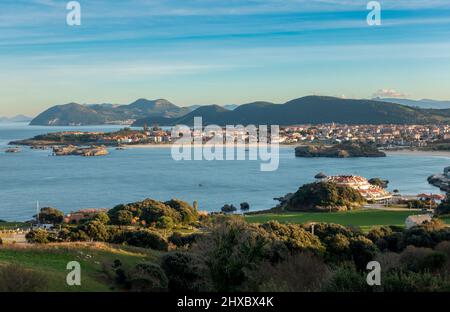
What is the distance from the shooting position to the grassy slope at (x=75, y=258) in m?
8.28

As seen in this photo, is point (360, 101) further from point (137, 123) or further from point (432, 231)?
point (432, 231)

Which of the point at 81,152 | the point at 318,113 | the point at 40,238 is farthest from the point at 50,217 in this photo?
the point at 318,113

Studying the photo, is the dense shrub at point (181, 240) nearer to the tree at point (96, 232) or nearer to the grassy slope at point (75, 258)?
the grassy slope at point (75, 258)

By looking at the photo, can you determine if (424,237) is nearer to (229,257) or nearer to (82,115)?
(229,257)

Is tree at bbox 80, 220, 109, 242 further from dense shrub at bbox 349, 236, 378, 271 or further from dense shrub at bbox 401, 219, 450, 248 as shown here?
dense shrub at bbox 401, 219, 450, 248

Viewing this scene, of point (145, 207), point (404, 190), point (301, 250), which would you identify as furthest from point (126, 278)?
point (404, 190)

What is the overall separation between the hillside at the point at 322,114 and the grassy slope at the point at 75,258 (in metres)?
111

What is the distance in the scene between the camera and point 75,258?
1006cm

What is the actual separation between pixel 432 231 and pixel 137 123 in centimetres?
13951

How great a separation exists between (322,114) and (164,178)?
89.0 m

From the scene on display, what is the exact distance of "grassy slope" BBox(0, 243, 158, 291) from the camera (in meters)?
8.28

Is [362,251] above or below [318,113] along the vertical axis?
below

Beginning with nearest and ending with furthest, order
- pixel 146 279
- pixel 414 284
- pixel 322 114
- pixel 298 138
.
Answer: pixel 414 284
pixel 146 279
pixel 298 138
pixel 322 114

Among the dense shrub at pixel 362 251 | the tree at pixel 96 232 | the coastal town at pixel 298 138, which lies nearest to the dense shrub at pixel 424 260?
the dense shrub at pixel 362 251
